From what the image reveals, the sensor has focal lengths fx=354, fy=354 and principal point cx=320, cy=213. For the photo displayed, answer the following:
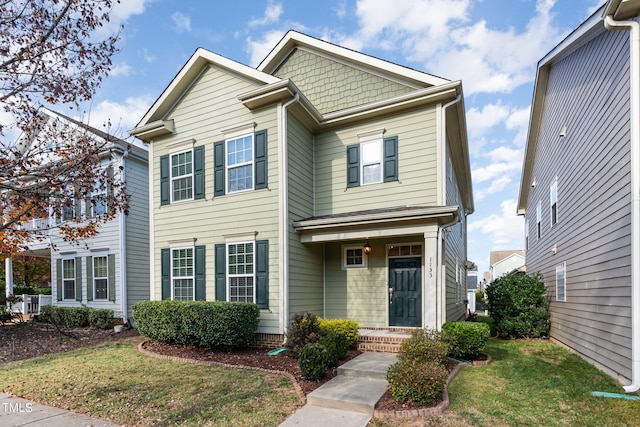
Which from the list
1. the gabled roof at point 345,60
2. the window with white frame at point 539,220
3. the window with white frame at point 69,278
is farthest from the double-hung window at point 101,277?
the window with white frame at point 539,220

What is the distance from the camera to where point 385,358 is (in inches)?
283

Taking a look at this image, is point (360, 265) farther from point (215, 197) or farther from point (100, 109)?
point (100, 109)

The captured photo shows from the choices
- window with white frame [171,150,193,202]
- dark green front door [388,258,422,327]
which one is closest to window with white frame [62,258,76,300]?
window with white frame [171,150,193,202]

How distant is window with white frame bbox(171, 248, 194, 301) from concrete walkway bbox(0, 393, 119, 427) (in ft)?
15.1

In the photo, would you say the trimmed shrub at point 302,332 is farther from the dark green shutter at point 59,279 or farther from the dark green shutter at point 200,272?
the dark green shutter at point 59,279

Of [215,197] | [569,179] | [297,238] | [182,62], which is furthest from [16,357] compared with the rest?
[569,179]

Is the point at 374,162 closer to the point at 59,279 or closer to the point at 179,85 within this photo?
the point at 179,85

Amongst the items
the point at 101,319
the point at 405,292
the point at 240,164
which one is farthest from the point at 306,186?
the point at 101,319

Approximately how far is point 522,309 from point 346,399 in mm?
8114

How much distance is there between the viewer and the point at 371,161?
31.7 ft

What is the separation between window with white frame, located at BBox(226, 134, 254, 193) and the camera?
30.6 feet

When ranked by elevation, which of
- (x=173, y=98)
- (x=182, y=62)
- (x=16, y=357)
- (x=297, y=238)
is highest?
(x=182, y=62)

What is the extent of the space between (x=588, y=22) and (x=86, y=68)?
29.3 ft

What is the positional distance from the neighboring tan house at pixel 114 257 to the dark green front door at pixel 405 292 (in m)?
9.69
